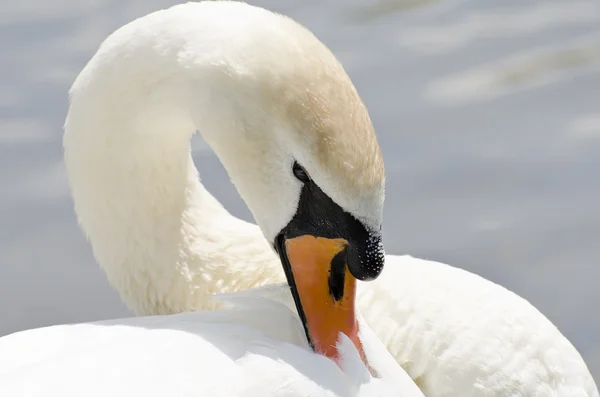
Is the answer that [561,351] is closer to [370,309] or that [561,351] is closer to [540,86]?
[370,309]

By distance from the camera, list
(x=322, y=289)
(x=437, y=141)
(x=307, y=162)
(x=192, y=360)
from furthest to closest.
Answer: (x=437, y=141) → (x=322, y=289) → (x=307, y=162) → (x=192, y=360)

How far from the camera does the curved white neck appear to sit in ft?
11.9

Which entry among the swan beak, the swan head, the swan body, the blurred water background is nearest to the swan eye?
the swan head

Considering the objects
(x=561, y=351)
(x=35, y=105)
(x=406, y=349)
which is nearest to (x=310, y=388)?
(x=406, y=349)

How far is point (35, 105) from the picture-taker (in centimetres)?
616

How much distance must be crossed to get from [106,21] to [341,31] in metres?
1.09

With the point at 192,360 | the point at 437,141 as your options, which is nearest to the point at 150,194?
the point at 192,360

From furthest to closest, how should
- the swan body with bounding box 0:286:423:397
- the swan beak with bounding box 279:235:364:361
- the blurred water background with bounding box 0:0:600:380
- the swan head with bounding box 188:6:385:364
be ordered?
the blurred water background with bounding box 0:0:600:380 < the swan beak with bounding box 279:235:364:361 < the swan head with bounding box 188:6:385:364 < the swan body with bounding box 0:286:423:397

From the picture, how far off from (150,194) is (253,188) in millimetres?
448

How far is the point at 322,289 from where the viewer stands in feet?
11.3

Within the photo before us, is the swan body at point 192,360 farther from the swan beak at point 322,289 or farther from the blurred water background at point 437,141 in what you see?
the blurred water background at point 437,141

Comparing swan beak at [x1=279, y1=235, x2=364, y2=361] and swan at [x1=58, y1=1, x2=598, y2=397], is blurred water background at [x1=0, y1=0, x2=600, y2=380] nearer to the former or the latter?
swan at [x1=58, y1=1, x2=598, y2=397]

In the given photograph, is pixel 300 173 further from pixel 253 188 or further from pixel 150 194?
pixel 150 194

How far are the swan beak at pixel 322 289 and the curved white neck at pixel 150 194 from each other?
31 centimetres
